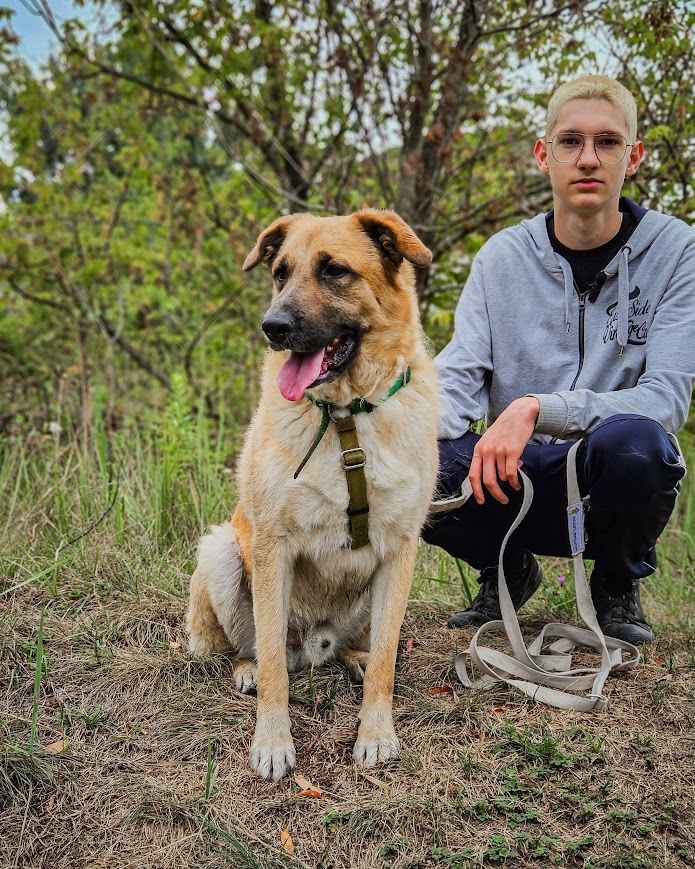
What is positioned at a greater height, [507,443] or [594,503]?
[507,443]

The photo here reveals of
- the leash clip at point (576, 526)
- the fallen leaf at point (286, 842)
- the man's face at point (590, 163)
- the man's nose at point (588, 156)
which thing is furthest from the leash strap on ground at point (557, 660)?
the man's nose at point (588, 156)

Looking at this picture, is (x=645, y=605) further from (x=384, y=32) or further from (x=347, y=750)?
(x=384, y=32)

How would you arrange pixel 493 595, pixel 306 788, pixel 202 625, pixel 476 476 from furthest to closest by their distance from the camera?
1. pixel 493 595
2. pixel 202 625
3. pixel 476 476
4. pixel 306 788

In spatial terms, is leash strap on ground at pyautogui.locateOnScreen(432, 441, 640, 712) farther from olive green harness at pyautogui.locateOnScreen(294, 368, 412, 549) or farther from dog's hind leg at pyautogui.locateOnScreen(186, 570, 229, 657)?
dog's hind leg at pyautogui.locateOnScreen(186, 570, 229, 657)

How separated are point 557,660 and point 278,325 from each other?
1.52 metres

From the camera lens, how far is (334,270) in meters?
2.31

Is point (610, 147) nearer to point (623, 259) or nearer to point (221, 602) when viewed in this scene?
point (623, 259)

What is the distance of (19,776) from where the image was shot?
197 centimetres

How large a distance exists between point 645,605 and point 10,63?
21.5ft

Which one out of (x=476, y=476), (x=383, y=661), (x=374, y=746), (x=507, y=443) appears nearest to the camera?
(x=374, y=746)

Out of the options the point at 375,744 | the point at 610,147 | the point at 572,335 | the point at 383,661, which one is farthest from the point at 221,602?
the point at 610,147

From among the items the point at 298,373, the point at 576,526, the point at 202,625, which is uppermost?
the point at 298,373

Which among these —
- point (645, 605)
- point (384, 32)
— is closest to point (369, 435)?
point (645, 605)

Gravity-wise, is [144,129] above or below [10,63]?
below
